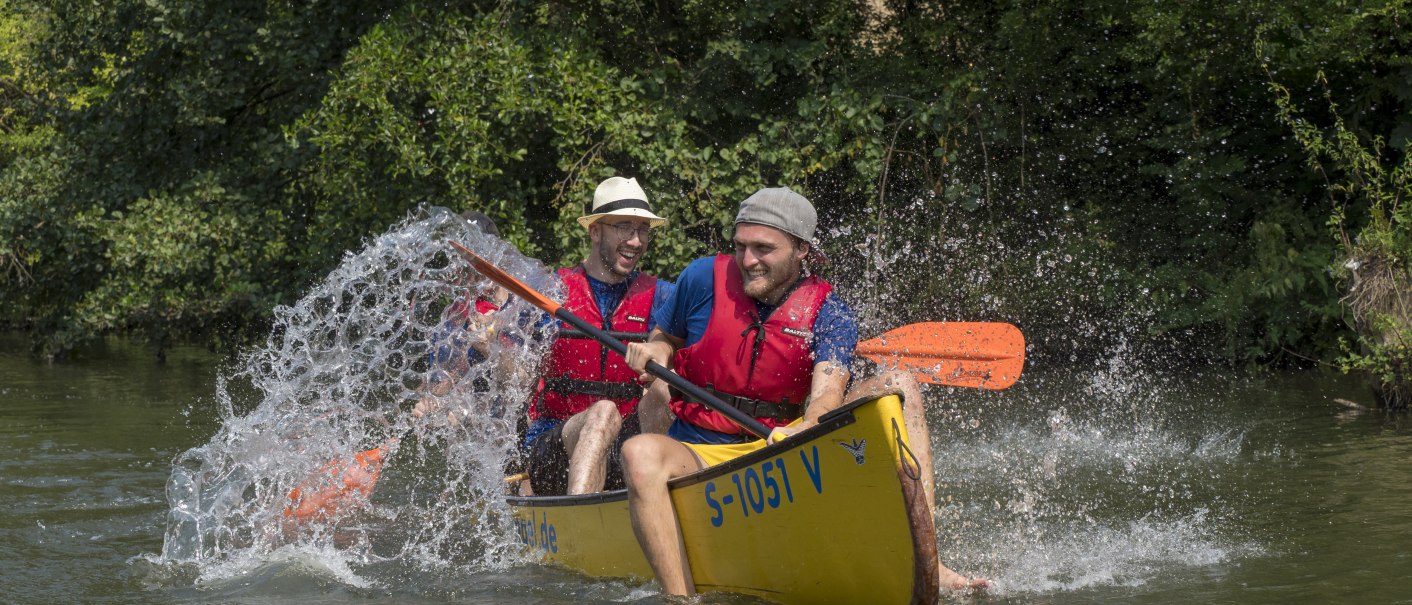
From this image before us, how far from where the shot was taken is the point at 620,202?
5.78 meters

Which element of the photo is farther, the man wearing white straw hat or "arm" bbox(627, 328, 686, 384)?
the man wearing white straw hat

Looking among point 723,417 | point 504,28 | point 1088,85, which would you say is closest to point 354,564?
point 723,417

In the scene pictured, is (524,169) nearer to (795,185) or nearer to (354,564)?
(795,185)

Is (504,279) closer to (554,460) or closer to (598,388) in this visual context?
(598,388)

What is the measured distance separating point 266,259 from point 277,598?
9.06 m

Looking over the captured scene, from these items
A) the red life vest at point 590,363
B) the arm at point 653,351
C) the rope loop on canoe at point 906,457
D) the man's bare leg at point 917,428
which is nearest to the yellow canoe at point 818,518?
the rope loop on canoe at point 906,457

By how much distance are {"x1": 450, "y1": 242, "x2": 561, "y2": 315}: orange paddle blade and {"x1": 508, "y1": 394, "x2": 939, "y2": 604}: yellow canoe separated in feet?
3.50

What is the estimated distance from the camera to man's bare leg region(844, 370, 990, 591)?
14.5 feet

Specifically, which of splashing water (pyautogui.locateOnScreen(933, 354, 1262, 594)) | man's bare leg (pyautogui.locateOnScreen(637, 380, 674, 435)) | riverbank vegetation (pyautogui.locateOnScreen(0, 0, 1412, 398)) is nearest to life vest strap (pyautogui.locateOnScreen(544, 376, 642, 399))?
man's bare leg (pyautogui.locateOnScreen(637, 380, 674, 435))

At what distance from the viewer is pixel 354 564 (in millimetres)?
5887

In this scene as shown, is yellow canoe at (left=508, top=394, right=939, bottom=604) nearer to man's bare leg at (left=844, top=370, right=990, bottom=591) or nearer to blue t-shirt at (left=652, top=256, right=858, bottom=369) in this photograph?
man's bare leg at (left=844, top=370, right=990, bottom=591)

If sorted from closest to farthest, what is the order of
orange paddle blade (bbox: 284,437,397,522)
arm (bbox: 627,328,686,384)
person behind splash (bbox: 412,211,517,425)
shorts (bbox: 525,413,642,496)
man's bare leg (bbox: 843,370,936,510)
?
man's bare leg (bbox: 843,370,936,510)
arm (bbox: 627,328,686,384)
shorts (bbox: 525,413,642,496)
person behind splash (bbox: 412,211,517,425)
orange paddle blade (bbox: 284,437,397,522)

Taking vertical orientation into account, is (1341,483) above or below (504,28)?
below

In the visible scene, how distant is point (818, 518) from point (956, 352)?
1393 mm
